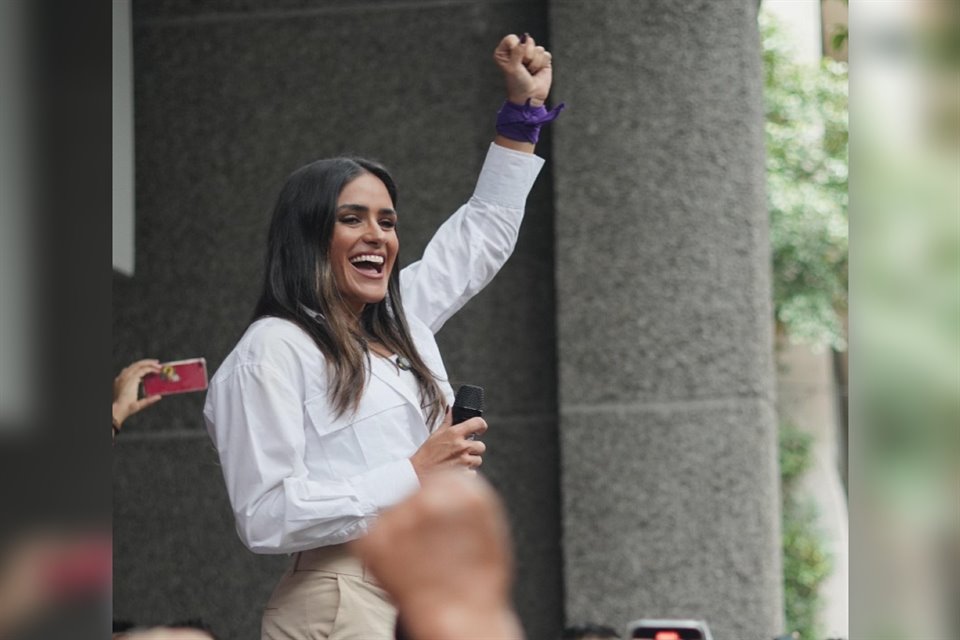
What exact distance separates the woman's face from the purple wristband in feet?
1.84

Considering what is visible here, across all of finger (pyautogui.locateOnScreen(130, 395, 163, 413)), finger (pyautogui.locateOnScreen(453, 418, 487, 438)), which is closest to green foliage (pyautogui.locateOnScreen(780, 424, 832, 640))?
finger (pyautogui.locateOnScreen(130, 395, 163, 413))

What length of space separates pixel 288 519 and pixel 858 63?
165cm

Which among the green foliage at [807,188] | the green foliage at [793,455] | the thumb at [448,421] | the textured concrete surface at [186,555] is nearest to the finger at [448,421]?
the thumb at [448,421]

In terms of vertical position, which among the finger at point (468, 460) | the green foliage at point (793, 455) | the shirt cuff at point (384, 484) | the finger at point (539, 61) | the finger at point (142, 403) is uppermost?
the finger at point (539, 61)

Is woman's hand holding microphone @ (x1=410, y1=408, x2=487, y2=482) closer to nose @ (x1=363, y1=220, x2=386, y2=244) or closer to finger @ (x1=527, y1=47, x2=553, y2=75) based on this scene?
nose @ (x1=363, y1=220, x2=386, y2=244)

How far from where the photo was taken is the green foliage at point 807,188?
49.1 feet

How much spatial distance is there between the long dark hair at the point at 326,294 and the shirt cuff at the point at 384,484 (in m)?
0.18

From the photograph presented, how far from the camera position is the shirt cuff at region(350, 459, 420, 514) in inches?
103

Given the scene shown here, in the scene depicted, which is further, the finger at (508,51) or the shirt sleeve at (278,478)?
the finger at (508,51)

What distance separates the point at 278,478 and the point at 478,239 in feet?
3.73

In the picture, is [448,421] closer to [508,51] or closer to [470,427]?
[470,427]

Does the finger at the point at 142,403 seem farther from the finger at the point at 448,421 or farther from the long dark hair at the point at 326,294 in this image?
the finger at the point at 448,421

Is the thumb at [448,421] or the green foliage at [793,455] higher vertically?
the thumb at [448,421]

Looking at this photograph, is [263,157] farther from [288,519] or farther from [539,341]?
[288,519]
